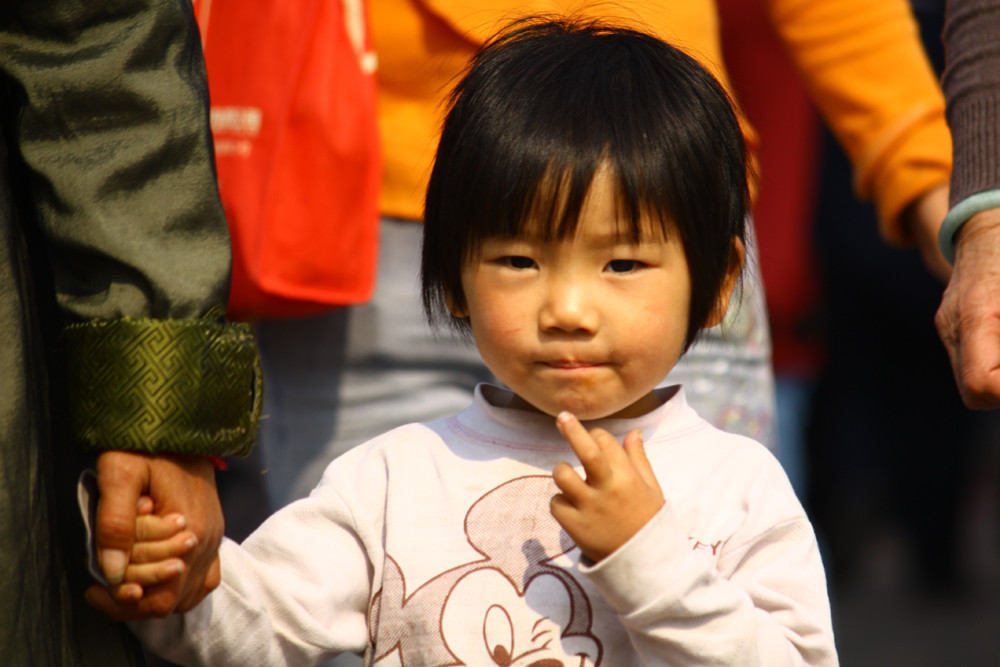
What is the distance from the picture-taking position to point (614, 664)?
1.69 meters

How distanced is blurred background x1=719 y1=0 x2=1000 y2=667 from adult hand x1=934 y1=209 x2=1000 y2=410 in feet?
8.46

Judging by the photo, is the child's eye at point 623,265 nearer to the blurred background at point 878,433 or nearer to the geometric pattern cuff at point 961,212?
the geometric pattern cuff at point 961,212

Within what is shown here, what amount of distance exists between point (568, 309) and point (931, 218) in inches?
50.1

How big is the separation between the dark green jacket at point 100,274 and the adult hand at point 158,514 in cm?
3

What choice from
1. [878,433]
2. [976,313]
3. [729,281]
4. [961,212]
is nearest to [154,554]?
[729,281]

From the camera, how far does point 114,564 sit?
1527 mm

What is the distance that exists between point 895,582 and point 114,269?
561cm

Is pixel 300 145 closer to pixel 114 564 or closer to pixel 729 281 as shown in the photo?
pixel 729 281

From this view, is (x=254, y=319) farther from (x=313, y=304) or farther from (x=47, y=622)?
(x=47, y=622)

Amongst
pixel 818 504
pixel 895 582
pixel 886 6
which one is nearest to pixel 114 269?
pixel 886 6

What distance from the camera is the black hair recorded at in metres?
1.70

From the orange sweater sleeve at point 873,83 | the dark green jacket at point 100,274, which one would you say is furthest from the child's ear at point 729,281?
the orange sweater sleeve at point 873,83

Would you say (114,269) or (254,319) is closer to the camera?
(114,269)

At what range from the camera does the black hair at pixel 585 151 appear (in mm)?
1703
